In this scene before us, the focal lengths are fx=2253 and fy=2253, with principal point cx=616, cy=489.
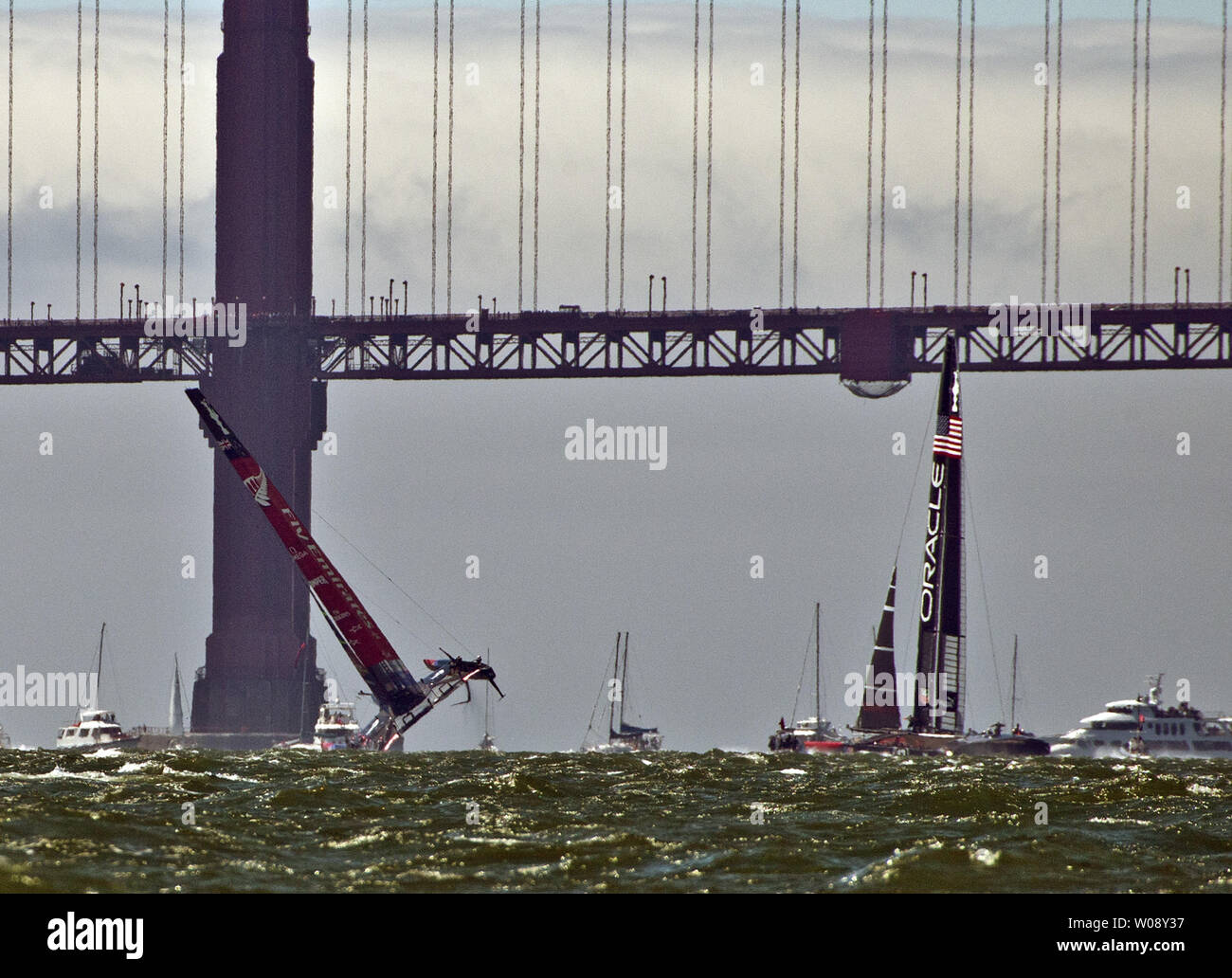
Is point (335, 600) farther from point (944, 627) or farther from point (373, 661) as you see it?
point (944, 627)

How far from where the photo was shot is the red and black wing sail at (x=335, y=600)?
263 ft

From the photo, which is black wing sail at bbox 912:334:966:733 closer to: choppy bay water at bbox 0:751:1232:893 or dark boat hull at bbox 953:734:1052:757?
dark boat hull at bbox 953:734:1052:757

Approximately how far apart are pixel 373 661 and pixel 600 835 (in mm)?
57823

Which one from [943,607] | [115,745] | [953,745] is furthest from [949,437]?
[115,745]

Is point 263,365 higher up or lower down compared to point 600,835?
higher up

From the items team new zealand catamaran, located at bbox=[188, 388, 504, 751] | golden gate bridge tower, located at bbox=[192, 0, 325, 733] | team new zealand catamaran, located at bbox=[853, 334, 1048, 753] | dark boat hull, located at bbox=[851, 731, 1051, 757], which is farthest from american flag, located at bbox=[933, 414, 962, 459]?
golden gate bridge tower, located at bbox=[192, 0, 325, 733]

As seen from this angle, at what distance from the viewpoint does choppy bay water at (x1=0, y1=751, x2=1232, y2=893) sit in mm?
19328

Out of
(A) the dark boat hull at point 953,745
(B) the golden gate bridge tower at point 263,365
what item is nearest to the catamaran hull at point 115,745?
(B) the golden gate bridge tower at point 263,365

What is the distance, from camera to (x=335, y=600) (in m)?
81.4

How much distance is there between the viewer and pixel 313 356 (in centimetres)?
9994

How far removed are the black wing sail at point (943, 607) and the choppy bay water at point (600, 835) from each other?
1390 inches

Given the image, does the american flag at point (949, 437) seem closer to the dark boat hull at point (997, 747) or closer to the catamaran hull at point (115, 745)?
the dark boat hull at point (997, 747)
